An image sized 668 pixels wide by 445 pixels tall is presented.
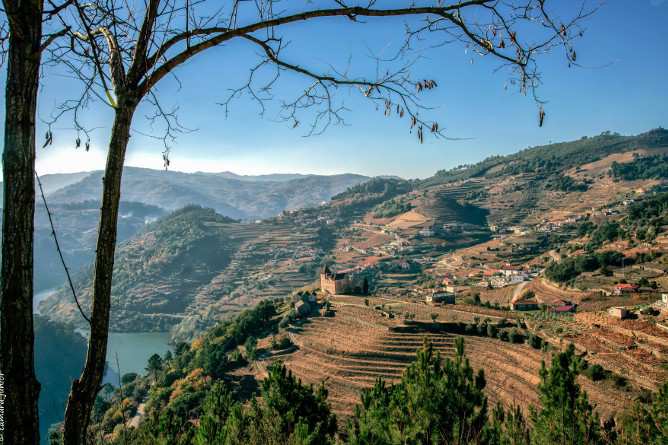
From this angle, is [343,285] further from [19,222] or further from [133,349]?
[19,222]

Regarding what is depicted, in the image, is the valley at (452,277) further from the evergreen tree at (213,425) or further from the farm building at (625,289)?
the evergreen tree at (213,425)

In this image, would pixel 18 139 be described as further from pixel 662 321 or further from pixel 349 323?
pixel 349 323

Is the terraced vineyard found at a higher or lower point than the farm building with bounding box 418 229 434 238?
lower

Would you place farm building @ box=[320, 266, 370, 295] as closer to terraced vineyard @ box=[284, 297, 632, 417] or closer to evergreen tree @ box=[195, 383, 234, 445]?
terraced vineyard @ box=[284, 297, 632, 417]

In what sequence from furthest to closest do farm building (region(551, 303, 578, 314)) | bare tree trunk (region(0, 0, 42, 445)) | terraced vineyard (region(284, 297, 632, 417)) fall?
farm building (region(551, 303, 578, 314)) → terraced vineyard (region(284, 297, 632, 417)) → bare tree trunk (region(0, 0, 42, 445))

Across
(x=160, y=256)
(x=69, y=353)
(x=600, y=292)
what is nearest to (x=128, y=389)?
(x=69, y=353)

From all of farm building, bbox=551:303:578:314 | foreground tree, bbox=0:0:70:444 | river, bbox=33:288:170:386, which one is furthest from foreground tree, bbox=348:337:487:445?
river, bbox=33:288:170:386

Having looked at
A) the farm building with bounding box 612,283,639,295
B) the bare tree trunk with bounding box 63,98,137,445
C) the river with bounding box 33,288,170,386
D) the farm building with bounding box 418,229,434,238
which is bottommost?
the river with bounding box 33,288,170,386
